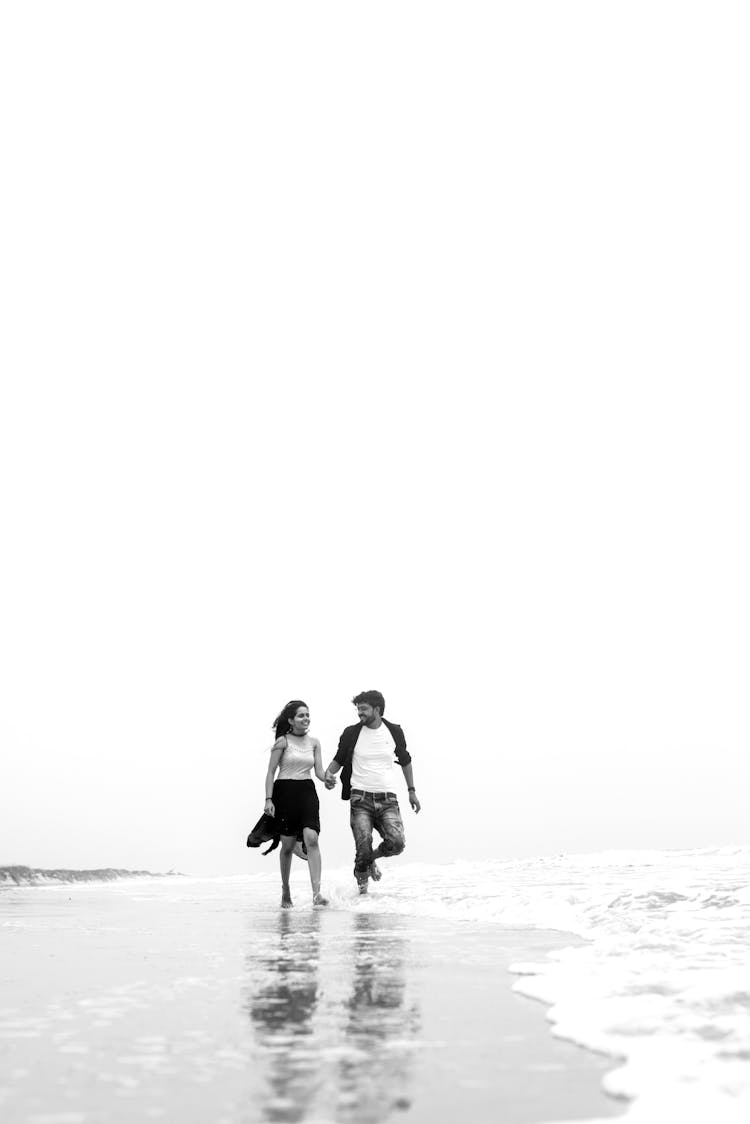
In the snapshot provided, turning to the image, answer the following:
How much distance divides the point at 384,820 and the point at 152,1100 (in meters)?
9.43

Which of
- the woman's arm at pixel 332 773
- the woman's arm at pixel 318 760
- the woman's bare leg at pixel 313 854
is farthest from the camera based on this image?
the woman's arm at pixel 332 773

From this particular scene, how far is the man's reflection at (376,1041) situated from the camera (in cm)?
247

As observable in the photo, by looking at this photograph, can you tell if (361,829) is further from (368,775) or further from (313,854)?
(313,854)

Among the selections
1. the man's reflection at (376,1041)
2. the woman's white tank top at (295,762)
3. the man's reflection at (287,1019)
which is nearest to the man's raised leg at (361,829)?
the woman's white tank top at (295,762)

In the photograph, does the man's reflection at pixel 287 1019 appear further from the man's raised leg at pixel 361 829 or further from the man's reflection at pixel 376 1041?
the man's raised leg at pixel 361 829

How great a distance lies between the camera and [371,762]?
38.8 ft

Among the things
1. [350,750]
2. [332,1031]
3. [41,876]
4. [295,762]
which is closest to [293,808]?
[295,762]

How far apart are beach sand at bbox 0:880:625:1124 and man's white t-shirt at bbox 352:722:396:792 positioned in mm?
5506

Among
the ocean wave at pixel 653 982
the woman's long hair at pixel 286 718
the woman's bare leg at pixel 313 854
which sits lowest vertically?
the ocean wave at pixel 653 982

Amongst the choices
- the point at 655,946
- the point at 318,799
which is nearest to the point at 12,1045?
the point at 655,946

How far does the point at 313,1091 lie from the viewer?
2566 mm

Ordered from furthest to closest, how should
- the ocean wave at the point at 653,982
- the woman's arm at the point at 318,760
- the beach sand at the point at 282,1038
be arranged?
the woman's arm at the point at 318,760
the ocean wave at the point at 653,982
the beach sand at the point at 282,1038

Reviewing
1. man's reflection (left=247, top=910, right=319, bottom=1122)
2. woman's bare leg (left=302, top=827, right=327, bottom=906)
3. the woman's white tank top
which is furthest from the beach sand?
the woman's white tank top

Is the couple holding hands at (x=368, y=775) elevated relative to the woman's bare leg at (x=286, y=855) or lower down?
elevated
